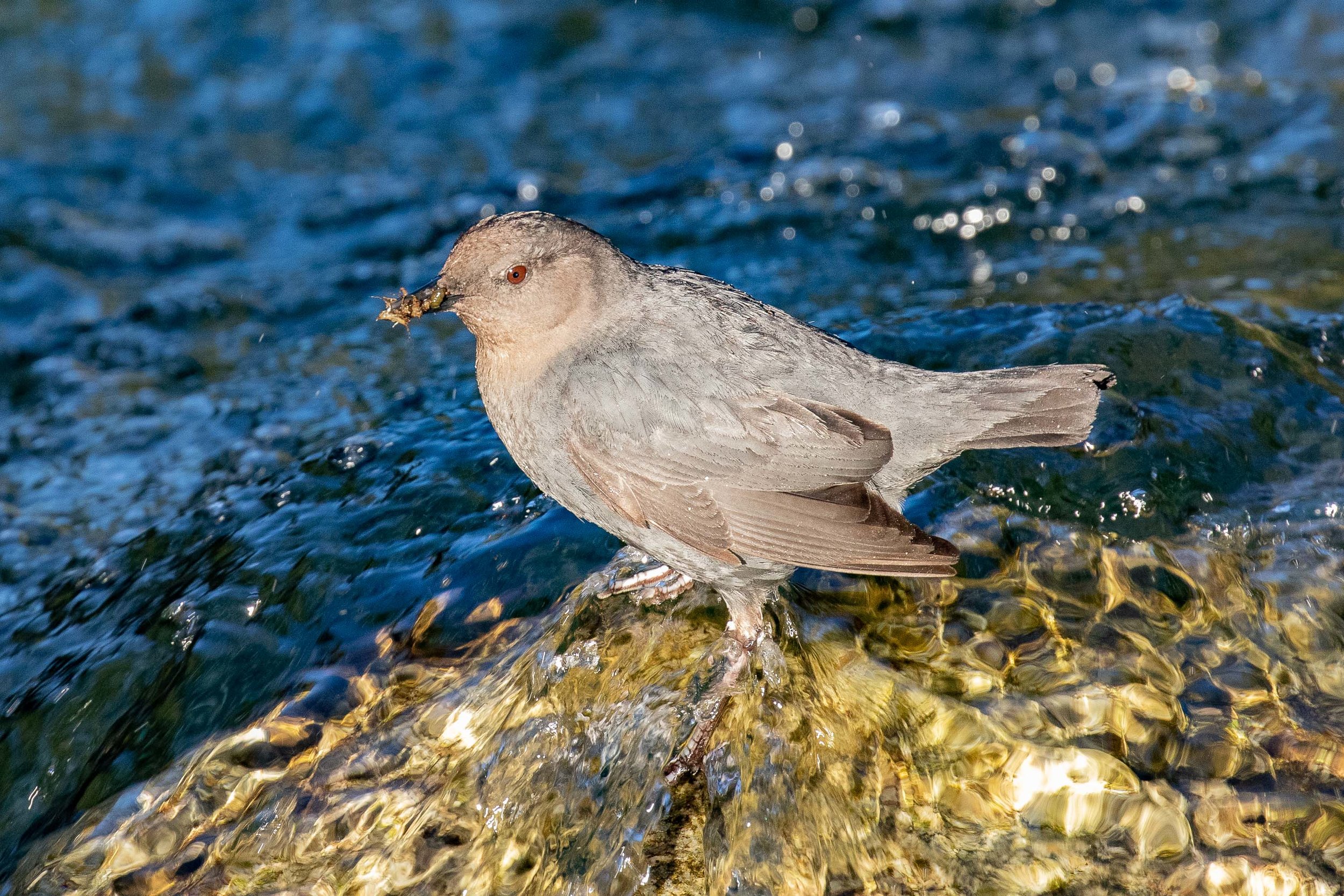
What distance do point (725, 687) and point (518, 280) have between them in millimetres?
1459

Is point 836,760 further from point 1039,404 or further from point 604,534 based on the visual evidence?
point 604,534

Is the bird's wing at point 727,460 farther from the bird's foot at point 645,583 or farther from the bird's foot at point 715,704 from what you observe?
the bird's foot at point 645,583

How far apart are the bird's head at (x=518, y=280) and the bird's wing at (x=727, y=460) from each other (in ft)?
1.33

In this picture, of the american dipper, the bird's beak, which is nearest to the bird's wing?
the american dipper

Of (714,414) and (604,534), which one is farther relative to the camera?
(604,534)

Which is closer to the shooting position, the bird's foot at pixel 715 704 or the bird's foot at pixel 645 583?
the bird's foot at pixel 715 704

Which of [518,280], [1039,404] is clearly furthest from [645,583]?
[1039,404]

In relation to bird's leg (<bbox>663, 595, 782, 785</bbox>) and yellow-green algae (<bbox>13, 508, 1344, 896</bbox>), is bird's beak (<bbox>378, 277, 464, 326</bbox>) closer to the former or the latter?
yellow-green algae (<bbox>13, 508, 1344, 896</bbox>)

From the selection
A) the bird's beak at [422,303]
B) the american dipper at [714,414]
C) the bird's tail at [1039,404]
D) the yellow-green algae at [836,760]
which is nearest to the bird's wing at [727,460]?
the american dipper at [714,414]

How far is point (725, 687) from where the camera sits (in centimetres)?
375

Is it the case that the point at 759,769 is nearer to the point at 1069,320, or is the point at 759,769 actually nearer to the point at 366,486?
the point at 366,486

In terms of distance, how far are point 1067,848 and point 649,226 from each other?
15.7 ft

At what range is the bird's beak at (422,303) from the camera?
12.3ft

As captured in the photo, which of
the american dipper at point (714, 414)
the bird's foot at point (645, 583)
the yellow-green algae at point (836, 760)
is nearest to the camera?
the yellow-green algae at point (836, 760)
